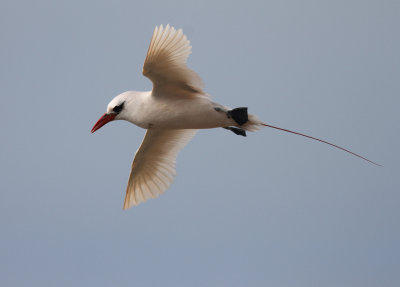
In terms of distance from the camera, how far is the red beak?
9.99 m

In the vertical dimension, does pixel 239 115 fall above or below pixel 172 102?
below

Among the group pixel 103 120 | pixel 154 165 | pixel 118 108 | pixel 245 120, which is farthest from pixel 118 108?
pixel 245 120

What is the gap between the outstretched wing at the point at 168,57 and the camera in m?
9.17

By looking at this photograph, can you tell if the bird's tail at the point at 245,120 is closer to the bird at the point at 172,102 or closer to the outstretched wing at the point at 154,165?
the bird at the point at 172,102

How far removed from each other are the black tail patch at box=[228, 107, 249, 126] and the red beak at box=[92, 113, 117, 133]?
5.99 feet

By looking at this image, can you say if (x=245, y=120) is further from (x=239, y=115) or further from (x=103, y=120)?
(x=103, y=120)

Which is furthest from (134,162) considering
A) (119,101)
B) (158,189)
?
(119,101)

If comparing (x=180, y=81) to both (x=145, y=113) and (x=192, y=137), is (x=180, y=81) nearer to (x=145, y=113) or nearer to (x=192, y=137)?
(x=145, y=113)

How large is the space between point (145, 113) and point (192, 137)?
1531mm

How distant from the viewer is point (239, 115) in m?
9.31

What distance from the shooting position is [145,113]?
9.59 metres

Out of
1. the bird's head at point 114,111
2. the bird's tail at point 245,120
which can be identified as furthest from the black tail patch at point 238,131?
the bird's head at point 114,111

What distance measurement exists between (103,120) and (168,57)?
156cm

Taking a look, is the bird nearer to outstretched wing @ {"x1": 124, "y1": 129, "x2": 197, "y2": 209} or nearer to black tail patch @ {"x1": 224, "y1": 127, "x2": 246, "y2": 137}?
black tail patch @ {"x1": 224, "y1": 127, "x2": 246, "y2": 137}
